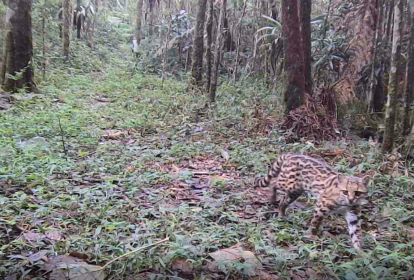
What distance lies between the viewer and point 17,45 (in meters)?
12.2

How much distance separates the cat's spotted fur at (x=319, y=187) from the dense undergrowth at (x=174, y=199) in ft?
0.76

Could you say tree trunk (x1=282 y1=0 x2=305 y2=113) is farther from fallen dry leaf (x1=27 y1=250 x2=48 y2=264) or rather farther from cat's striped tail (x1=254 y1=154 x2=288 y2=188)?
fallen dry leaf (x1=27 y1=250 x2=48 y2=264)

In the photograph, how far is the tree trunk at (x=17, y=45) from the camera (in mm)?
12062

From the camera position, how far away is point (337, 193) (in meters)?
5.19

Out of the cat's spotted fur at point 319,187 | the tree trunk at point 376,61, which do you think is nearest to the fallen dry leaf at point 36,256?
the cat's spotted fur at point 319,187

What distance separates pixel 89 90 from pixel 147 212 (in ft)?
34.7

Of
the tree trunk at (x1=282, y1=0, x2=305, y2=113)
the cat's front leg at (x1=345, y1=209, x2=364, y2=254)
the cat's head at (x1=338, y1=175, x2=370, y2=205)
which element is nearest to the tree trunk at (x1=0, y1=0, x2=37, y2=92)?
the tree trunk at (x1=282, y1=0, x2=305, y2=113)

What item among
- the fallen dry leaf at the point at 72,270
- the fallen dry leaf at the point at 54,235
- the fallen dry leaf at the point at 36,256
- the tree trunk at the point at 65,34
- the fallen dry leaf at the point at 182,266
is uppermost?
the tree trunk at the point at 65,34

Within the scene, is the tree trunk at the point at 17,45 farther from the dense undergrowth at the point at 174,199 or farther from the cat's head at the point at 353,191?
the cat's head at the point at 353,191

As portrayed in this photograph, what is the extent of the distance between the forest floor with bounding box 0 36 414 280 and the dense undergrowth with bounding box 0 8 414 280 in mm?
18

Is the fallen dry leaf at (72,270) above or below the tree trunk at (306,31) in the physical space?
below

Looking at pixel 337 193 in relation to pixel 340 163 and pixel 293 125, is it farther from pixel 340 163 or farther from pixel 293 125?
pixel 293 125

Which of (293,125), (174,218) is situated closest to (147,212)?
(174,218)

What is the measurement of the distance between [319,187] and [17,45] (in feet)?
33.3
